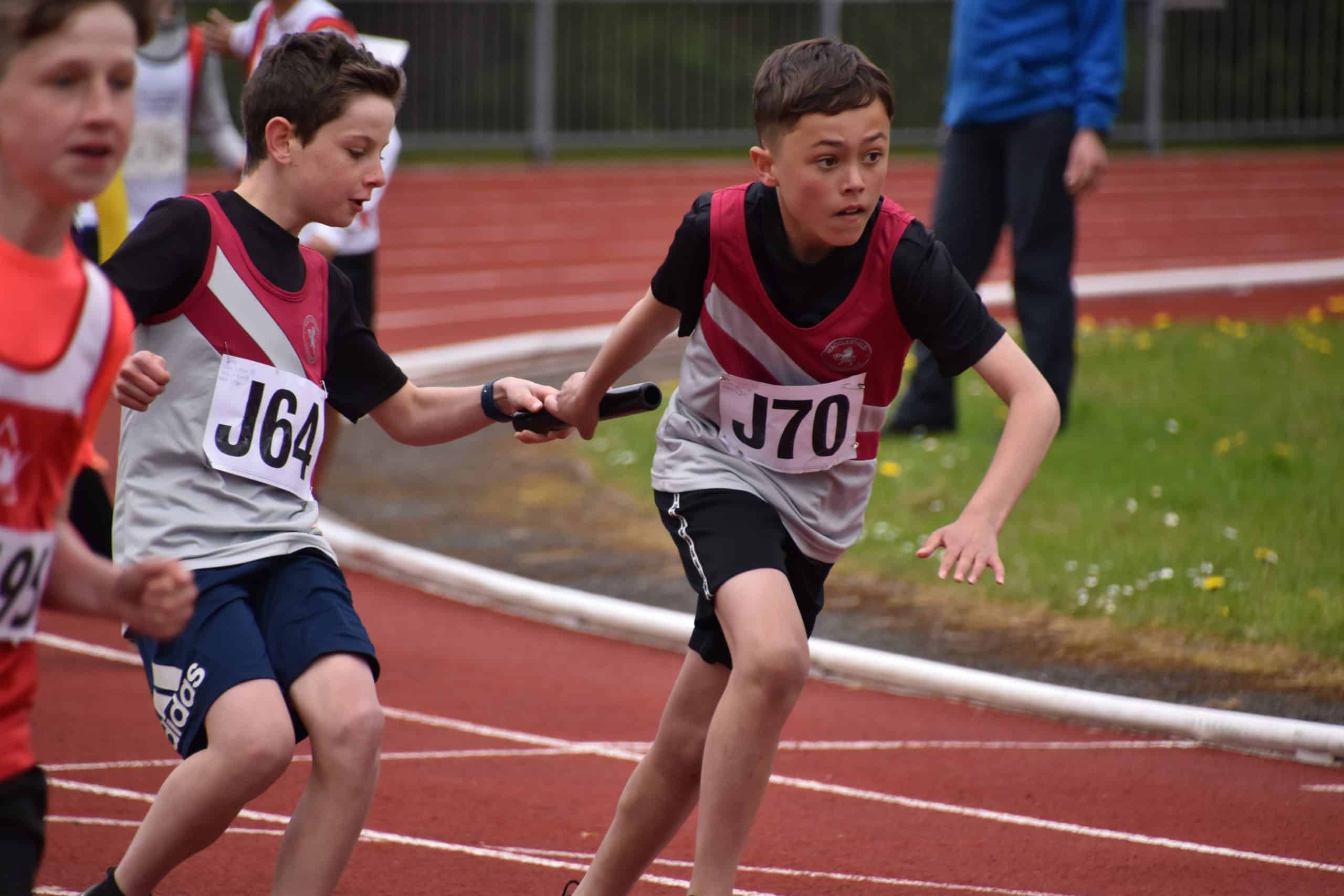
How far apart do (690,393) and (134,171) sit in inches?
170

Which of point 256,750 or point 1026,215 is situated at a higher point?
point 1026,215

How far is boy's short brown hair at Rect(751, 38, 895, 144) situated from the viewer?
10.5ft

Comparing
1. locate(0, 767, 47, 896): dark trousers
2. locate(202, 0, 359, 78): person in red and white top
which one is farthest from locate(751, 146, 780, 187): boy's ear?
locate(202, 0, 359, 78): person in red and white top

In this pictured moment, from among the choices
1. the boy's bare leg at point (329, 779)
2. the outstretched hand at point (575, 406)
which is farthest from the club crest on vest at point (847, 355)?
the boy's bare leg at point (329, 779)

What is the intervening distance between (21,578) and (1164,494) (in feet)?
18.5

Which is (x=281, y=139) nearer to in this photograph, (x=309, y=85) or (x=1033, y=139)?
(x=309, y=85)

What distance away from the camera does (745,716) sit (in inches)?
122

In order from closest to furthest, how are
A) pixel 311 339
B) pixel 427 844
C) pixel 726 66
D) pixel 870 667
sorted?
pixel 311 339, pixel 427 844, pixel 870 667, pixel 726 66

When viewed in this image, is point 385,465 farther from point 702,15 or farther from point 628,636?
point 702,15

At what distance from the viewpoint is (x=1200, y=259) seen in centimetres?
1672

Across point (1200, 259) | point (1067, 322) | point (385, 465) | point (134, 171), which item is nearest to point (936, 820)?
point (1067, 322)

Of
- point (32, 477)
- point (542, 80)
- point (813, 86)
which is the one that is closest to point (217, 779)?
point (32, 477)

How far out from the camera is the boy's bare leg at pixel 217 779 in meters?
2.96

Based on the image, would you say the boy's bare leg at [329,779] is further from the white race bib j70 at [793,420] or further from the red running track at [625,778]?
the white race bib j70 at [793,420]
